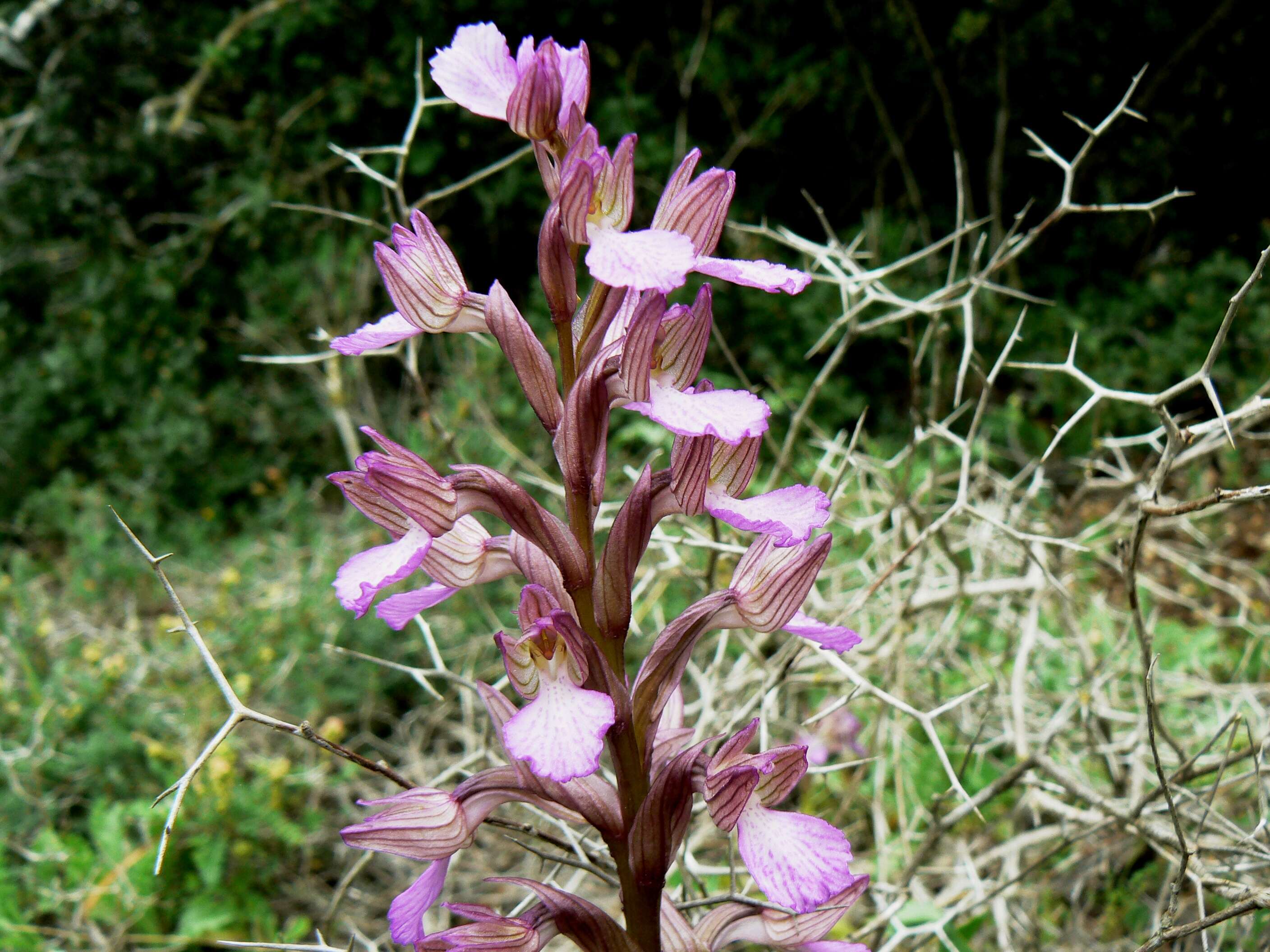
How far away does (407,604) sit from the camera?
3.17 feet

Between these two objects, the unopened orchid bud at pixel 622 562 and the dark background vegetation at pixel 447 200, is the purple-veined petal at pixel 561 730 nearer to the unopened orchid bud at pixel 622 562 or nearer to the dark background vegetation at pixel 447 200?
the unopened orchid bud at pixel 622 562

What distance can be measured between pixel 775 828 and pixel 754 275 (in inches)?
20.2

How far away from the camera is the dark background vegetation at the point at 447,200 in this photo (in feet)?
14.6

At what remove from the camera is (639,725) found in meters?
0.98

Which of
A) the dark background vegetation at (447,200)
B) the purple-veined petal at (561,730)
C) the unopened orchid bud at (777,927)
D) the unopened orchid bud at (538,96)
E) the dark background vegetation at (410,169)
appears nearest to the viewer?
the purple-veined petal at (561,730)

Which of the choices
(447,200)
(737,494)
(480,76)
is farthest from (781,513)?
(447,200)

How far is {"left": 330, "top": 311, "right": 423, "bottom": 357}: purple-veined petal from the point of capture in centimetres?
94

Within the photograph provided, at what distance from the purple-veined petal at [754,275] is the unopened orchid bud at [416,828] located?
566mm

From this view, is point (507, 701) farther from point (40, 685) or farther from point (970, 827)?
point (40, 685)

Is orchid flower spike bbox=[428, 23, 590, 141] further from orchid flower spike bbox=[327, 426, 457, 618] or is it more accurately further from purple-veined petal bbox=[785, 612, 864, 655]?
purple-veined petal bbox=[785, 612, 864, 655]

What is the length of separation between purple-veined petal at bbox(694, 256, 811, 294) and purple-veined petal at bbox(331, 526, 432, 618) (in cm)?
36

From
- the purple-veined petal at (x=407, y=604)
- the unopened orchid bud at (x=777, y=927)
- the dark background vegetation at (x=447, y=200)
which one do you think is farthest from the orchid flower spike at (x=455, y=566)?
the dark background vegetation at (x=447, y=200)

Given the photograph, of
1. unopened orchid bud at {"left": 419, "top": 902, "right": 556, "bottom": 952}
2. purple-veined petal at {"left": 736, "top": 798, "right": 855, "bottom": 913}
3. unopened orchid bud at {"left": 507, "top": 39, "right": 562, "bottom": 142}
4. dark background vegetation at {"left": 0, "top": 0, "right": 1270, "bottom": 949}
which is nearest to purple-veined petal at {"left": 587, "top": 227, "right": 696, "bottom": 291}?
unopened orchid bud at {"left": 507, "top": 39, "right": 562, "bottom": 142}

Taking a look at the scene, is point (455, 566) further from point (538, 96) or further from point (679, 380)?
point (538, 96)
